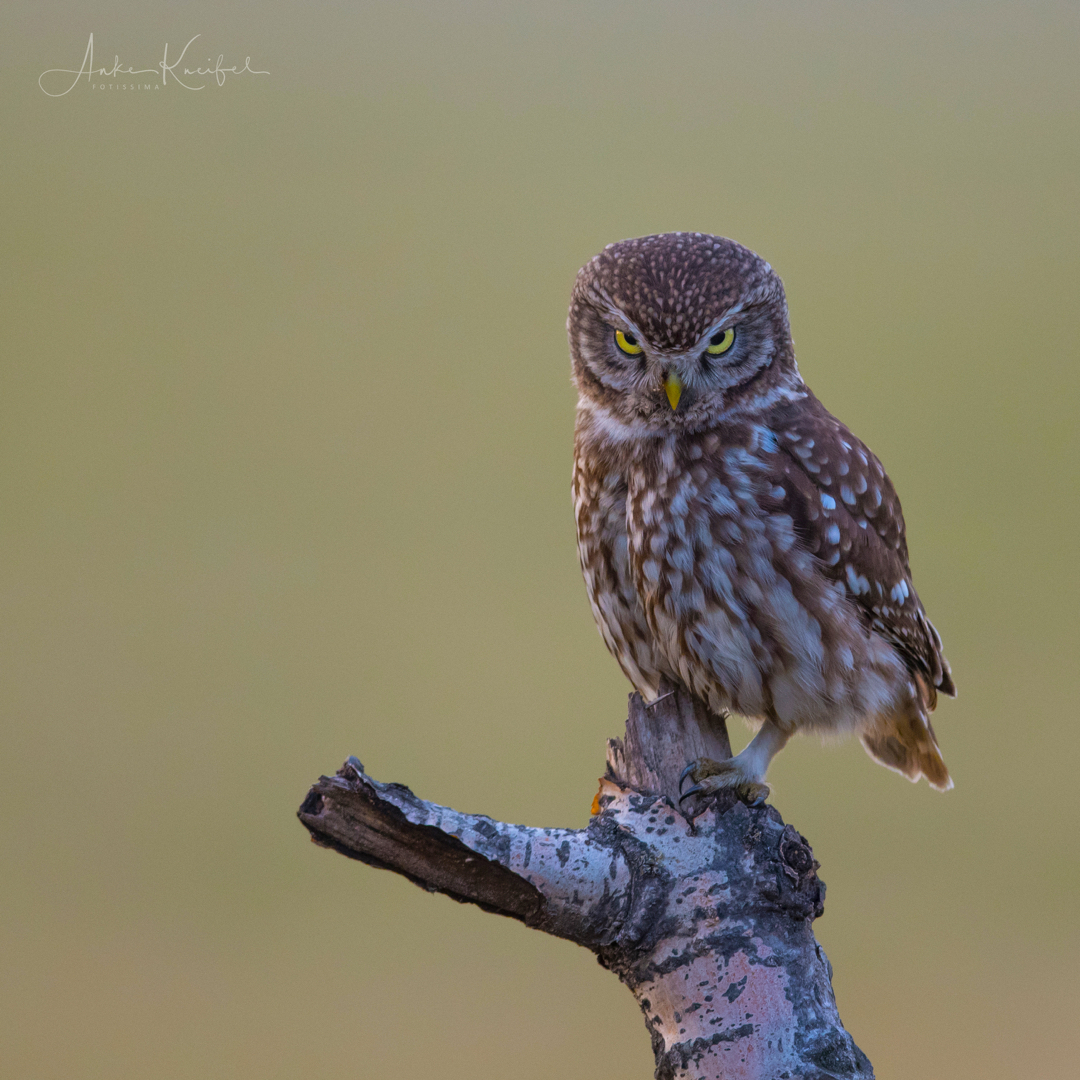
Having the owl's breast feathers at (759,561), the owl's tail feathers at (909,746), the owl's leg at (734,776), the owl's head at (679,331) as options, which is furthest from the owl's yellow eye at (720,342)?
the owl's tail feathers at (909,746)

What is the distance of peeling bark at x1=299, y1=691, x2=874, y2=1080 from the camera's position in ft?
5.60

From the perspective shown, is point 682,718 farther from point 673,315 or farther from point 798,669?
point 673,315

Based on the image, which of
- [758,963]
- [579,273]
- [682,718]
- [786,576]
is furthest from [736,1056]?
[579,273]

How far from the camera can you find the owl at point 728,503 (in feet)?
7.23

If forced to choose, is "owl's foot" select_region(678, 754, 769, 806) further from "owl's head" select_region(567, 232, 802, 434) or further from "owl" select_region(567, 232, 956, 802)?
"owl's head" select_region(567, 232, 802, 434)

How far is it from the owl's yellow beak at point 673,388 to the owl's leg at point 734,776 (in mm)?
718

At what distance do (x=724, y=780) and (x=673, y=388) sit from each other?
0.77m

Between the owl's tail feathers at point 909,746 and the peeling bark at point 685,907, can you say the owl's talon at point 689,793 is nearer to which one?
the peeling bark at point 685,907

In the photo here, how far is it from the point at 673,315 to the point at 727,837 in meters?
1.00

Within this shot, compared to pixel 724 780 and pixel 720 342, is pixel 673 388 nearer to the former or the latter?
pixel 720 342

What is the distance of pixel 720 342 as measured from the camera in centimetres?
224

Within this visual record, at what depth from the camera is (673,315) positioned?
7.08 ft

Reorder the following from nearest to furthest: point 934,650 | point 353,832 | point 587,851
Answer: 1. point 353,832
2. point 587,851
3. point 934,650

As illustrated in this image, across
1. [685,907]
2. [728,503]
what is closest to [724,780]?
[685,907]
